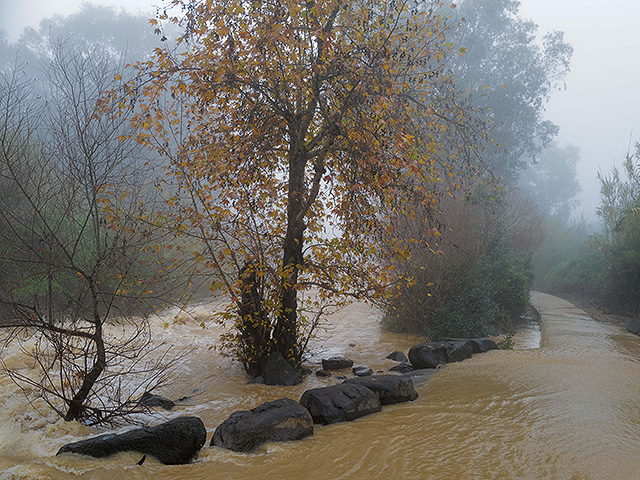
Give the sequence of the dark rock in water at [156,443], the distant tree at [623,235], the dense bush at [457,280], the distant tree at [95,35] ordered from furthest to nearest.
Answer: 1. the distant tree at [95,35]
2. the distant tree at [623,235]
3. the dense bush at [457,280]
4. the dark rock in water at [156,443]

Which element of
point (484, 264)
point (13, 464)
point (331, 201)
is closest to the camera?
point (13, 464)

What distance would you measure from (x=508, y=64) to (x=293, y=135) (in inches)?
969

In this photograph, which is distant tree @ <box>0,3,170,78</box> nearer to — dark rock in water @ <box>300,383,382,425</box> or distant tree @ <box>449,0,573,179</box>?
distant tree @ <box>449,0,573,179</box>

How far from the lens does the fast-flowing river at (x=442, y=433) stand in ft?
13.5

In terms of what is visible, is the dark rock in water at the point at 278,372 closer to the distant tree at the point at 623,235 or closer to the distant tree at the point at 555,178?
the distant tree at the point at 623,235

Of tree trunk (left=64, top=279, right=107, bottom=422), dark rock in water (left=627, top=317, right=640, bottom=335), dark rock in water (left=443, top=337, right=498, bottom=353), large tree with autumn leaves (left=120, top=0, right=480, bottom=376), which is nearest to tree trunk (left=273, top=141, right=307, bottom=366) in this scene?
large tree with autumn leaves (left=120, top=0, right=480, bottom=376)

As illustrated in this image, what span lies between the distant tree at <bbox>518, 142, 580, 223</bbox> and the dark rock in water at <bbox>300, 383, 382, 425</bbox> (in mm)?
51782

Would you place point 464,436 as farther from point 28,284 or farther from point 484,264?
point 28,284

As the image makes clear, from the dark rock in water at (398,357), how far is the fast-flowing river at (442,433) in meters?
1.41

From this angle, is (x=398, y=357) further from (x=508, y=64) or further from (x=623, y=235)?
(x=508, y=64)

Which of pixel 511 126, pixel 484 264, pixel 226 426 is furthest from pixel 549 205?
pixel 226 426

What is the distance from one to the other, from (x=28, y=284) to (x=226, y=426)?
6.84 m

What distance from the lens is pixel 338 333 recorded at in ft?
41.9

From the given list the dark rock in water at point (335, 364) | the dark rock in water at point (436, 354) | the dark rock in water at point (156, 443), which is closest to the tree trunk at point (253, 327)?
the dark rock in water at point (335, 364)
